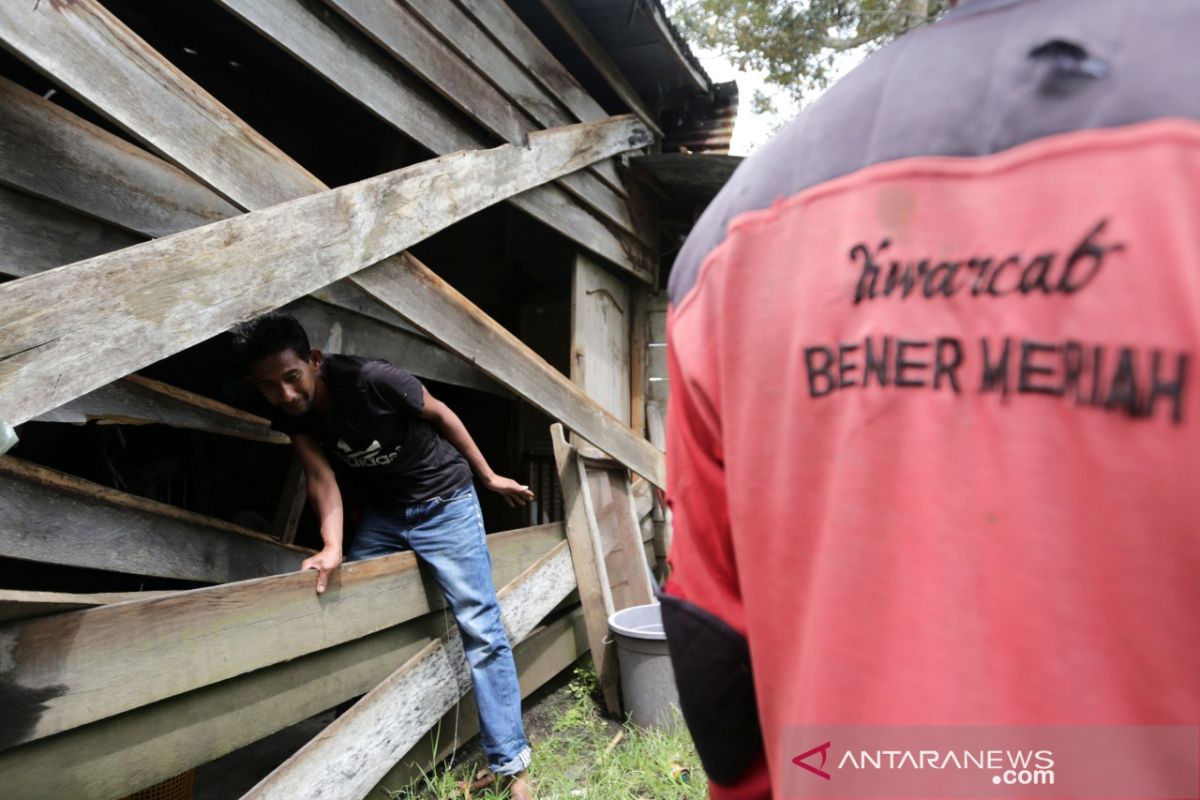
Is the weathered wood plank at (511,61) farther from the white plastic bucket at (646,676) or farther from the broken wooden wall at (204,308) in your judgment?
the white plastic bucket at (646,676)

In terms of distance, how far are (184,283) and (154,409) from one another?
3.57 feet

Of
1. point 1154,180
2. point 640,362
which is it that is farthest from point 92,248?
point 640,362

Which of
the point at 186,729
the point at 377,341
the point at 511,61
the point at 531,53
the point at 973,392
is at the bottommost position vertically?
the point at 186,729

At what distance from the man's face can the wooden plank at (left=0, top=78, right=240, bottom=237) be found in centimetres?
60

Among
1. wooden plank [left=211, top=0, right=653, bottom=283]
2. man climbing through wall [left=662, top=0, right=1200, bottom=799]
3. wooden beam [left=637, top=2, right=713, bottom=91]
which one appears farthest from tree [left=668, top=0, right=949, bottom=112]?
man climbing through wall [left=662, top=0, right=1200, bottom=799]

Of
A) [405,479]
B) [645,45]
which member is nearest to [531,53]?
[645,45]

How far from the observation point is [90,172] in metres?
2.30

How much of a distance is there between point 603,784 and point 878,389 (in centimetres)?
307

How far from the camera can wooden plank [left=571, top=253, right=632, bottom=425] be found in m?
5.02

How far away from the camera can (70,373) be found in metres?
1.58

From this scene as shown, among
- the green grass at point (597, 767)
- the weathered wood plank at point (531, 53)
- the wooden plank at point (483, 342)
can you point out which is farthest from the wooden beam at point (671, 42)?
the green grass at point (597, 767)

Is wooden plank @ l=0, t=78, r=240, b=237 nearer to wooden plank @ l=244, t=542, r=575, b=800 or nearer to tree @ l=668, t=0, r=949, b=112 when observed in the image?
wooden plank @ l=244, t=542, r=575, b=800

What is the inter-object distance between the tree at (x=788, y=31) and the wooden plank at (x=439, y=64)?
8625mm

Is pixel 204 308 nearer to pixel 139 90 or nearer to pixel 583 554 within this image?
pixel 139 90
